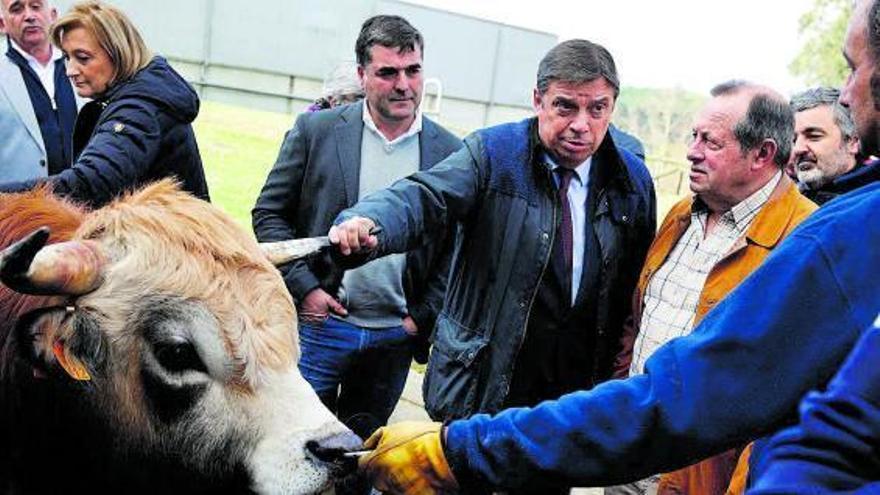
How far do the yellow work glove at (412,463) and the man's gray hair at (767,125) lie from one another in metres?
2.20

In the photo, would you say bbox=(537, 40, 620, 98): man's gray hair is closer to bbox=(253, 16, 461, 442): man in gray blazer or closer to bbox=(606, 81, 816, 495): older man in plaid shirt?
bbox=(606, 81, 816, 495): older man in plaid shirt

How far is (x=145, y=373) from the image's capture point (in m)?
2.91

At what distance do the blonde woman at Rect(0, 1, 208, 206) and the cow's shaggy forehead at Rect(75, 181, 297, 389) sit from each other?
36.1 inches

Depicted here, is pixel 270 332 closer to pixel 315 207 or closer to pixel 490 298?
pixel 490 298

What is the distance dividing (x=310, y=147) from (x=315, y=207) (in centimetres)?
34

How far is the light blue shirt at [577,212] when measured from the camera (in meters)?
4.15

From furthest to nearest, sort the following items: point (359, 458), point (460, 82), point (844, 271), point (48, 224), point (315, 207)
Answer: point (460, 82) < point (315, 207) < point (48, 224) < point (359, 458) < point (844, 271)

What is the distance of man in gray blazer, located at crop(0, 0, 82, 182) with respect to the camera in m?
4.75

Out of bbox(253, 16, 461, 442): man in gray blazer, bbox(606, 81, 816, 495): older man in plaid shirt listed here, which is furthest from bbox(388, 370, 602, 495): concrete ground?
bbox(606, 81, 816, 495): older man in plaid shirt

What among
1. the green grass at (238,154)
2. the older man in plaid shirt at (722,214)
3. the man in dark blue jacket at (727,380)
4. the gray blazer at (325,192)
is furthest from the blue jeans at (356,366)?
the green grass at (238,154)

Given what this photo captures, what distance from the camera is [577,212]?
4.22 meters

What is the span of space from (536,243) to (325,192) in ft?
4.91

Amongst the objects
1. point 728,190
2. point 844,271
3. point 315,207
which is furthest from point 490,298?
point 844,271

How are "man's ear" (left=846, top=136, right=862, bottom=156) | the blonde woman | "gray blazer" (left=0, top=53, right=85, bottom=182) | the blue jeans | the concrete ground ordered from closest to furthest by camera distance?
the blonde woman, "gray blazer" (left=0, top=53, right=85, bottom=182), the blue jeans, "man's ear" (left=846, top=136, right=862, bottom=156), the concrete ground
